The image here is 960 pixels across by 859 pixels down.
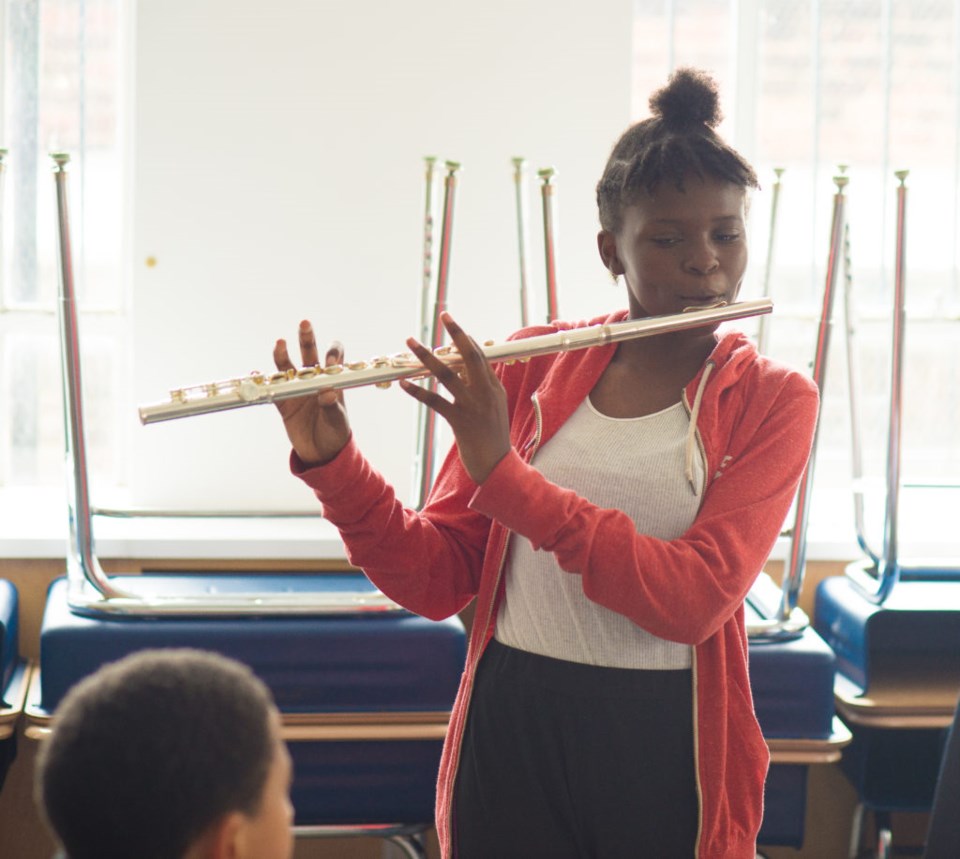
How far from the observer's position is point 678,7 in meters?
2.62

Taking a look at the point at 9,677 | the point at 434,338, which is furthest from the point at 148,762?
the point at 9,677

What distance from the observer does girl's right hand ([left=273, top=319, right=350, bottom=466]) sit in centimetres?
125

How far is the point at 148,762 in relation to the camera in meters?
0.83

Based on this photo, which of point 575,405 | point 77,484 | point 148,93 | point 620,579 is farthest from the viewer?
point 148,93

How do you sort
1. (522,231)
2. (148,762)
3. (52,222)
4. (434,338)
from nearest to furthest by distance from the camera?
(148,762) < (434,338) < (522,231) < (52,222)

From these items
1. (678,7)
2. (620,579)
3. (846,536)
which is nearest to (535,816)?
(620,579)

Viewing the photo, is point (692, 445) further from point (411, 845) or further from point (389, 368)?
point (411, 845)

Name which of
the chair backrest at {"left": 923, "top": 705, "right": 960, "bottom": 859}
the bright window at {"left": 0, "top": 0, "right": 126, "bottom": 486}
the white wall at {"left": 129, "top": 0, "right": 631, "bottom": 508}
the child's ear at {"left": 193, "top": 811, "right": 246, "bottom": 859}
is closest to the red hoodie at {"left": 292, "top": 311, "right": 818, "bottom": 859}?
the chair backrest at {"left": 923, "top": 705, "right": 960, "bottom": 859}

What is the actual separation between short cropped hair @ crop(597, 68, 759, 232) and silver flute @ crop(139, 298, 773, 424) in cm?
13

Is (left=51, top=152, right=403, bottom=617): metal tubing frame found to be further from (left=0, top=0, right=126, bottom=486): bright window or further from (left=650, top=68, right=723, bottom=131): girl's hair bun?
(left=650, top=68, right=723, bottom=131): girl's hair bun

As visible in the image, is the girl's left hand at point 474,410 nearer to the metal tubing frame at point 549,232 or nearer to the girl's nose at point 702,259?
the girl's nose at point 702,259

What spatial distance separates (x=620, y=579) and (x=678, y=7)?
71.0 inches

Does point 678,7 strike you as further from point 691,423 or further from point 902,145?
point 691,423

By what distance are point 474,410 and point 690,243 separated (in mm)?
287
